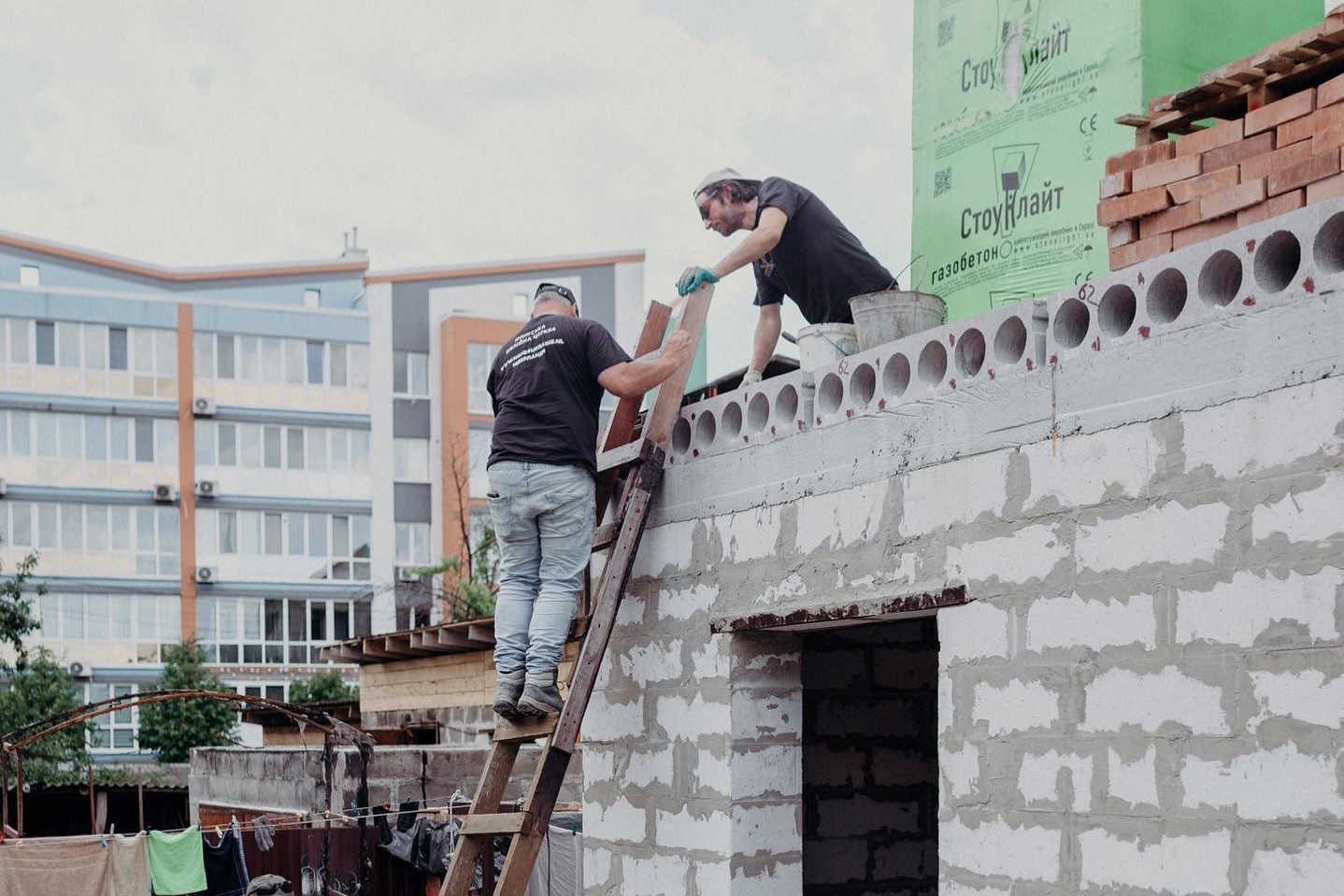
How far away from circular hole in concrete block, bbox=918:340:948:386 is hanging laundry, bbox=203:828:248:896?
33.3 feet

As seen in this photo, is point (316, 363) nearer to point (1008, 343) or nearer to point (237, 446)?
point (237, 446)

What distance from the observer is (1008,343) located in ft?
17.2

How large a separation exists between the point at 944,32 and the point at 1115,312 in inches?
140

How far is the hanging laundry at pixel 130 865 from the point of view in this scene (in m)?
13.8

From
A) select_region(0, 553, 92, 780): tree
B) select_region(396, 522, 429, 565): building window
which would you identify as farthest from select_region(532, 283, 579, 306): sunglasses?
select_region(396, 522, 429, 565): building window

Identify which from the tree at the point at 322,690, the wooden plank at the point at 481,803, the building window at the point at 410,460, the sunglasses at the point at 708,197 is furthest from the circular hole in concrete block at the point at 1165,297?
the building window at the point at 410,460

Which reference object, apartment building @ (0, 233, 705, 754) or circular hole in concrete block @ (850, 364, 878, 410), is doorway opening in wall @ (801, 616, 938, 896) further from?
apartment building @ (0, 233, 705, 754)

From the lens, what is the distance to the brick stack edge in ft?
14.7

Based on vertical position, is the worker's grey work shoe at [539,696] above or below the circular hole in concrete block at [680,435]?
below

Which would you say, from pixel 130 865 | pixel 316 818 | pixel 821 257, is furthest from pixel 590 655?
pixel 316 818

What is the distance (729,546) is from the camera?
21.4ft

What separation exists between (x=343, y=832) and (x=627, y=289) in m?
39.0

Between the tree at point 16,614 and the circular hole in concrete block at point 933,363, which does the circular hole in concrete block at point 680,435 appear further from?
the tree at point 16,614

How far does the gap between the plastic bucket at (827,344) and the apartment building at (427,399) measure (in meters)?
42.4
